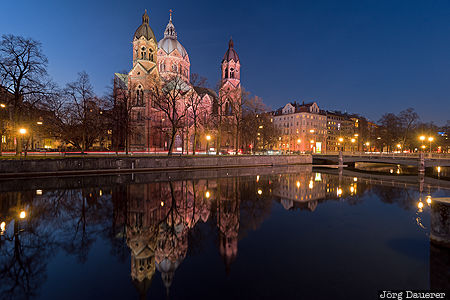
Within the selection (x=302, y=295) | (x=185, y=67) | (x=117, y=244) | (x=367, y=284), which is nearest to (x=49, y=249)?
(x=117, y=244)

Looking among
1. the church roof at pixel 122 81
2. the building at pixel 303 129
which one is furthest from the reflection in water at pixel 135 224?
the building at pixel 303 129

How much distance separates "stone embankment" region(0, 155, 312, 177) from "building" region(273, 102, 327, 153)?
58788 millimetres

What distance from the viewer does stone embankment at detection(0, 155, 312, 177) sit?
22.6 m

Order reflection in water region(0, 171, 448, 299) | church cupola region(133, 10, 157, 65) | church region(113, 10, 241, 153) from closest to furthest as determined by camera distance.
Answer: reflection in water region(0, 171, 448, 299) → church region(113, 10, 241, 153) → church cupola region(133, 10, 157, 65)

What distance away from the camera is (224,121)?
5366 centimetres

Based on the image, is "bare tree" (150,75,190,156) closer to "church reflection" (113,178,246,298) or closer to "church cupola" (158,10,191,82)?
"church reflection" (113,178,246,298)

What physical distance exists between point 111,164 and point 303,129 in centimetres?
8140

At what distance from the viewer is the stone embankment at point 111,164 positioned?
2264 cm

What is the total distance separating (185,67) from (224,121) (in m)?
25.7

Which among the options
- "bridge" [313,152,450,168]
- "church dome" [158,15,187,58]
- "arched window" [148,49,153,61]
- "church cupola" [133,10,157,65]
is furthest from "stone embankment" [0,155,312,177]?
"church dome" [158,15,187,58]

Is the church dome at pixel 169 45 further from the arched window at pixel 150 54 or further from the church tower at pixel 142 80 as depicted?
the arched window at pixel 150 54

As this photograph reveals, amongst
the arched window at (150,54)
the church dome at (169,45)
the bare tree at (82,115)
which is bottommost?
the bare tree at (82,115)

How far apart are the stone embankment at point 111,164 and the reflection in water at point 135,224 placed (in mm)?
8467

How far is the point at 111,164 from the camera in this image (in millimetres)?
27797
